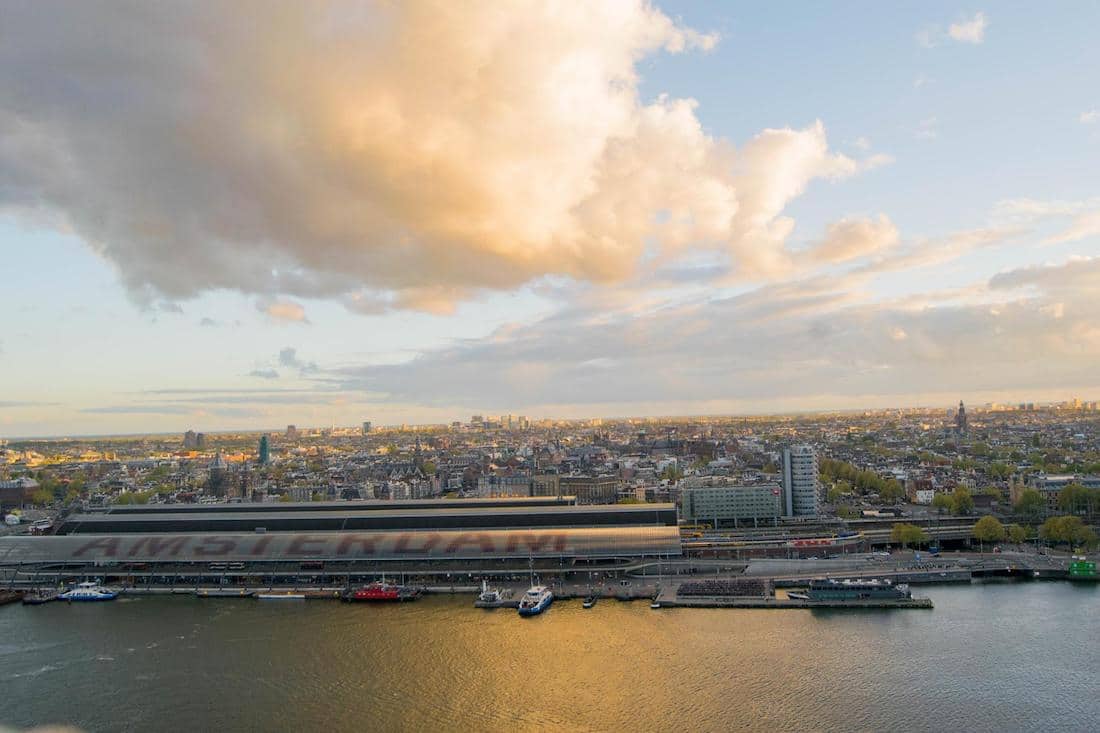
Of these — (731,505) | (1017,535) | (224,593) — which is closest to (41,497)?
(224,593)

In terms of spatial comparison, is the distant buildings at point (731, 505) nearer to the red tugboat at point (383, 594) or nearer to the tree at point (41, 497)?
the red tugboat at point (383, 594)

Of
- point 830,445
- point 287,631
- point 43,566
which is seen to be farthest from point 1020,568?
point 830,445

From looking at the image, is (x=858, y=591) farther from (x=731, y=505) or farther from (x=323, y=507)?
(x=323, y=507)

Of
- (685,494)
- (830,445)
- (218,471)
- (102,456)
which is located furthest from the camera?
(102,456)

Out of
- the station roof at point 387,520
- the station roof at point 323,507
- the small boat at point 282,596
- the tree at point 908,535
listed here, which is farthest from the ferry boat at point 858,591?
the small boat at point 282,596

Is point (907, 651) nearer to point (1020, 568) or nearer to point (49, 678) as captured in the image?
point (1020, 568)

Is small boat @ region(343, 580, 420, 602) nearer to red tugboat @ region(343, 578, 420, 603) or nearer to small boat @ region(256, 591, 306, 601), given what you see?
red tugboat @ region(343, 578, 420, 603)
